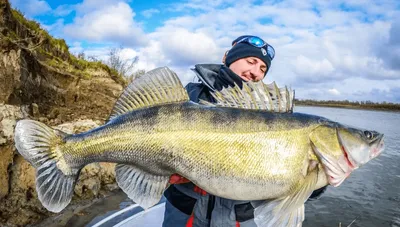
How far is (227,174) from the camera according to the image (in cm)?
248

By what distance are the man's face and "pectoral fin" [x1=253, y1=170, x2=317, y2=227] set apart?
1.31 m

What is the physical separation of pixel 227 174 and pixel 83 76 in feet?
32.1

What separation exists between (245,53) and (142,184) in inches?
69.1

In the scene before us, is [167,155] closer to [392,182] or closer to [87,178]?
[87,178]

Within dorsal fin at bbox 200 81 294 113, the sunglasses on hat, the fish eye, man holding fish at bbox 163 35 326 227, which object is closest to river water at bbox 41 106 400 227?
man holding fish at bbox 163 35 326 227

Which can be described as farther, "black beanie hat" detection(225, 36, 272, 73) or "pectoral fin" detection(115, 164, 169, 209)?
"black beanie hat" detection(225, 36, 272, 73)

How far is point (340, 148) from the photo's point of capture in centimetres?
255

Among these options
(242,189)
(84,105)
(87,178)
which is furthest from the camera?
(84,105)

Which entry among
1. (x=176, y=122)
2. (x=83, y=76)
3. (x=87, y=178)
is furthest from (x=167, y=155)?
(x=83, y=76)

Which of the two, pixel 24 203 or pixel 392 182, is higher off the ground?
pixel 24 203

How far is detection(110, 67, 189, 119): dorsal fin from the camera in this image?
8.72 ft

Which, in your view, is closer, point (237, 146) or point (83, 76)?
point (237, 146)

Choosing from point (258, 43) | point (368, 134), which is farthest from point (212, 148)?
point (258, 43)

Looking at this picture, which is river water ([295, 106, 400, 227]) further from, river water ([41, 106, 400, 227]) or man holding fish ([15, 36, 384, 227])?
man holding fish ([15, 36, 384, 227])
